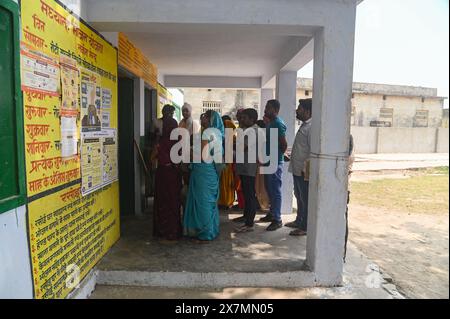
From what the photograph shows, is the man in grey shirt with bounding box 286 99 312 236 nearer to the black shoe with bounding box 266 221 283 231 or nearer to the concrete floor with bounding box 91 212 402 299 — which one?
the black shoe with bounding box 266 221 283 231

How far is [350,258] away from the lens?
14.9ft

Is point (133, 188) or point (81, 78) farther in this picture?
point (133, 188)

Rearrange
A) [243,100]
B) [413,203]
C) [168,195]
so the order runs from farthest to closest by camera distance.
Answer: [243,100] < [413,203] < [168,195]

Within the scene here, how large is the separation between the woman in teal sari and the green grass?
5.40m

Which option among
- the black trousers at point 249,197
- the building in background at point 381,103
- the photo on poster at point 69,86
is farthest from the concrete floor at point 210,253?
the building in background at point 381,103

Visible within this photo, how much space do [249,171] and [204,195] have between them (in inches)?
36.8

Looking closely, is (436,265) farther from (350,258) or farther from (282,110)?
(282,110)

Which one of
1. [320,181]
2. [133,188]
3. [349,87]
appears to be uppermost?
[349,87]

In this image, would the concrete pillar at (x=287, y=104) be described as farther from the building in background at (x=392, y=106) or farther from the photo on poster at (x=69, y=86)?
the building in background at (x=392, y=106)

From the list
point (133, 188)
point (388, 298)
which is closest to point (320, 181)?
point (388, 298)

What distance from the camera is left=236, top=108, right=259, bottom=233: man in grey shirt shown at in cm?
517

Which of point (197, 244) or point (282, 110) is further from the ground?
point (282, 110)

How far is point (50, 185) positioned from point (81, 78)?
109cm

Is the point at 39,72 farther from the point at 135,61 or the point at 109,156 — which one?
the point at 135,61
